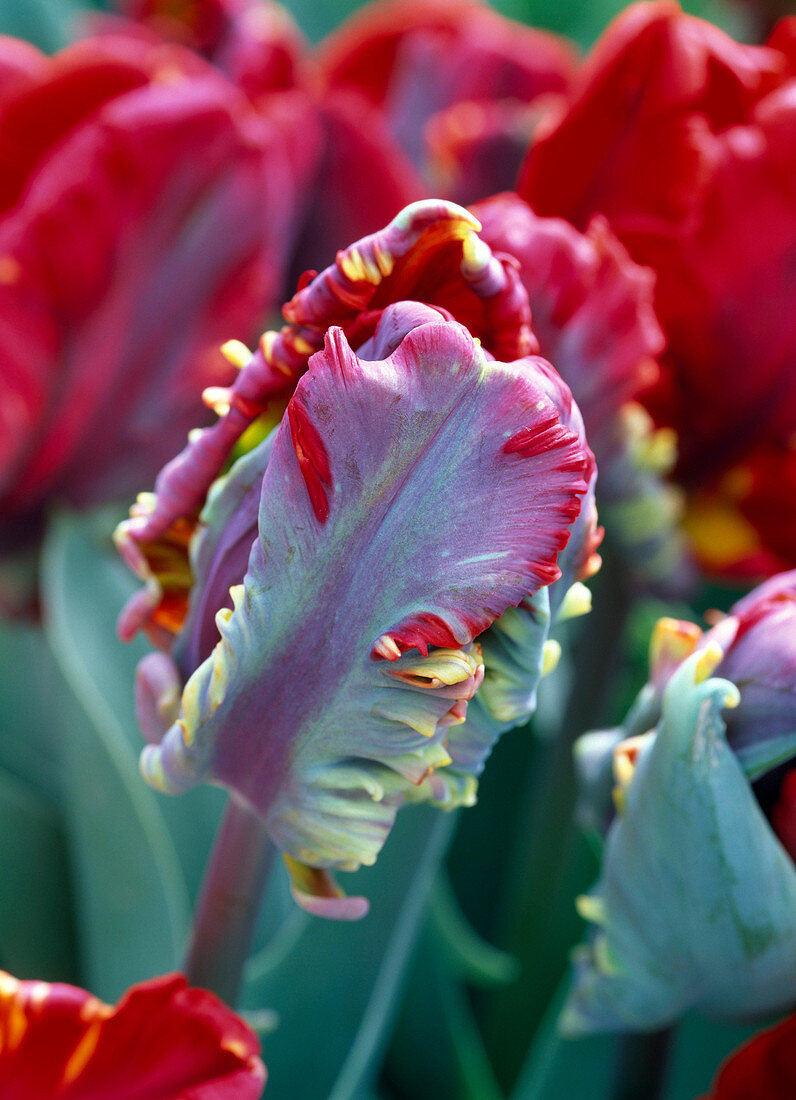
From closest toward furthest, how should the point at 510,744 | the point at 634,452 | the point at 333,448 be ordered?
the point at 333,448, the point at 634,452, the point at 510,744

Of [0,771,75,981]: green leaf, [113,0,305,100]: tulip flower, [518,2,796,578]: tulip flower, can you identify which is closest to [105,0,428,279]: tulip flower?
[113,0,305,100]: tulip flower

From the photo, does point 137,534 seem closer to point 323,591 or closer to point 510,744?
point 323,591

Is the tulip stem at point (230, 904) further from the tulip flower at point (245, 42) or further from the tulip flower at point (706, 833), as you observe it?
the tulip flower at point (245, 42)

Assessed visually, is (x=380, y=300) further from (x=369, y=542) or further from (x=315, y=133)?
(x=315, y=133)

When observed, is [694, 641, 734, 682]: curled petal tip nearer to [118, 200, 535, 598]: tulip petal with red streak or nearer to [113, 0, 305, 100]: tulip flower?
[118, 200, 535, 598]: tulip petal with red streak

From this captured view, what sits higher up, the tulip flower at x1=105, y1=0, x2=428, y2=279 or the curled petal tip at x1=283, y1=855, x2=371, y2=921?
the tulip flower at x1=105, y1=0, x2=428, y2=279

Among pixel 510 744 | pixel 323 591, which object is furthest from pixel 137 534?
pixel 510 744
